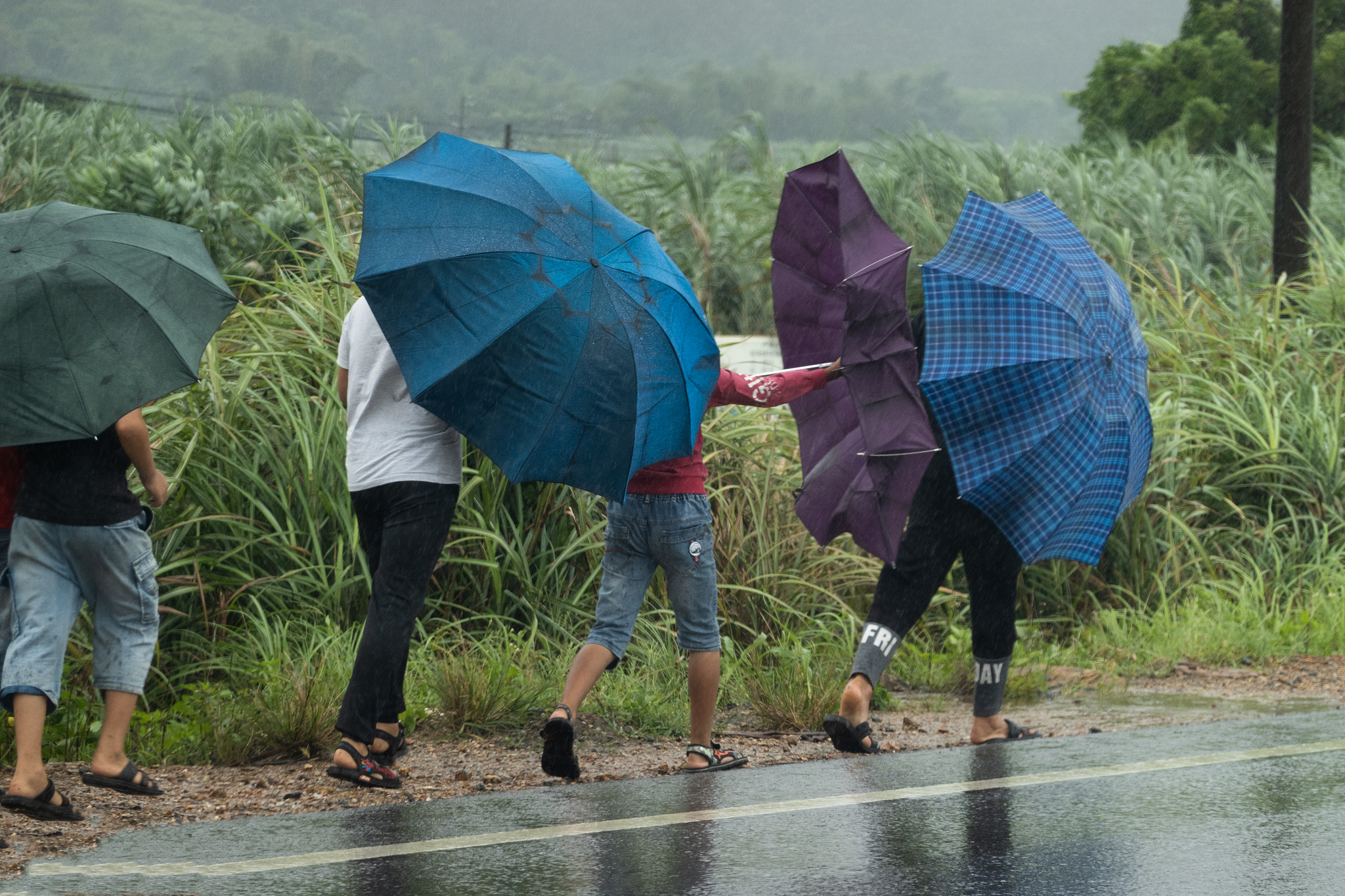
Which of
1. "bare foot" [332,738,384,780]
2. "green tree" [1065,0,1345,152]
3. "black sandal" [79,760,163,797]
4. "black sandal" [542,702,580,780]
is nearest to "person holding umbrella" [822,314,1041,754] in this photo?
"black sandal" [542,702,580,780]

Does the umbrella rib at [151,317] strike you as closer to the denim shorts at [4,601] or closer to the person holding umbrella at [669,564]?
the denim shorts at [4,601]

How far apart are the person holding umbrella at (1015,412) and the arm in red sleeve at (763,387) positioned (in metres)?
0.40

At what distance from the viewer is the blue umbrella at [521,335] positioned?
3.87 meters

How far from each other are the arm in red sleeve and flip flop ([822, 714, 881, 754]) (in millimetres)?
1194

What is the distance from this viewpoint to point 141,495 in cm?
589

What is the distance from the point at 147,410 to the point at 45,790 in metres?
2.73

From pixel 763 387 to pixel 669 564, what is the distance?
2.19 ft

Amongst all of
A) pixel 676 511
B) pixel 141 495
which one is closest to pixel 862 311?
pixel 676 511

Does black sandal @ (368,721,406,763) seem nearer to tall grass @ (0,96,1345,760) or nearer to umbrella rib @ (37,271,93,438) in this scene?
tall grass @ (0,96,1345,760)

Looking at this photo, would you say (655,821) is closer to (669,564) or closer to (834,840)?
(834,840)

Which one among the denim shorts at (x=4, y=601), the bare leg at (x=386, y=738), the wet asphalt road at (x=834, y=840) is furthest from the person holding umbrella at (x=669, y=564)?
the denim shorts at (x=4, y=601)

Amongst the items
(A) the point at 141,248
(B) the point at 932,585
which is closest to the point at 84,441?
(A) the point at 141,248

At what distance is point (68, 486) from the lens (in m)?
3.95

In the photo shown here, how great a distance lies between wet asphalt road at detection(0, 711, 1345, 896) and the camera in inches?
132
